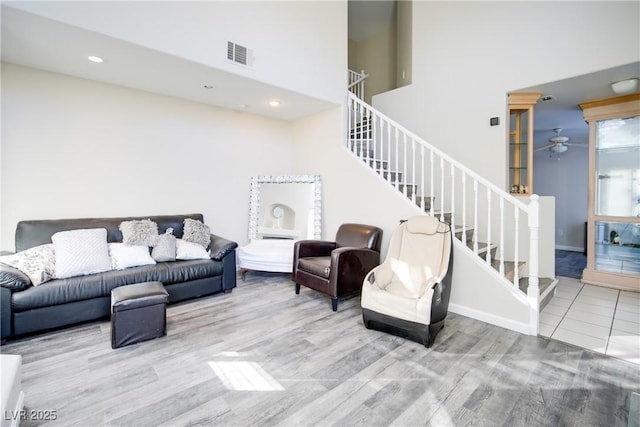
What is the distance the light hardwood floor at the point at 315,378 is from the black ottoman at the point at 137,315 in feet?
0.33

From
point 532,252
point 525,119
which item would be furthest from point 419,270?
point 525,119

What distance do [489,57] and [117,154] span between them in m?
5.20

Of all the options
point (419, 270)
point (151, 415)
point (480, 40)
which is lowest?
point (151, 415)

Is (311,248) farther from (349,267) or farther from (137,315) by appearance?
(137,315)

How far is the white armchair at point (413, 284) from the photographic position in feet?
8.29

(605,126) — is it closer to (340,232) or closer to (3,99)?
(340,232)

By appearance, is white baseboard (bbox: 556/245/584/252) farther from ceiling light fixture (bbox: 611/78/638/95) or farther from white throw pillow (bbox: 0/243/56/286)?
white throw pillow (bbox: 0/243/56/286)

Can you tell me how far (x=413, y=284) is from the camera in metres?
3.05

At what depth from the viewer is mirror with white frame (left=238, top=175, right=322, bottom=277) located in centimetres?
491

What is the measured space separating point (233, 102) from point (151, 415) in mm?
3933

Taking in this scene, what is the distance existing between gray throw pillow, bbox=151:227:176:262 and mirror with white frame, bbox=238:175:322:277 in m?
1.34

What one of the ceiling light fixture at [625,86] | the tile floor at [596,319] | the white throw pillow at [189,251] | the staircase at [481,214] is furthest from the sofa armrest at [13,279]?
the ceiling light fixture at [625,86]

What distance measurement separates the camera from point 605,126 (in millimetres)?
4438

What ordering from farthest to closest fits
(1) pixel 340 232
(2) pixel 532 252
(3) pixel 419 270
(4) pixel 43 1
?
(1) pixel 340 232
(3) pixel 419 270
(2) pixel 532 252
(4) pixel 43 1
